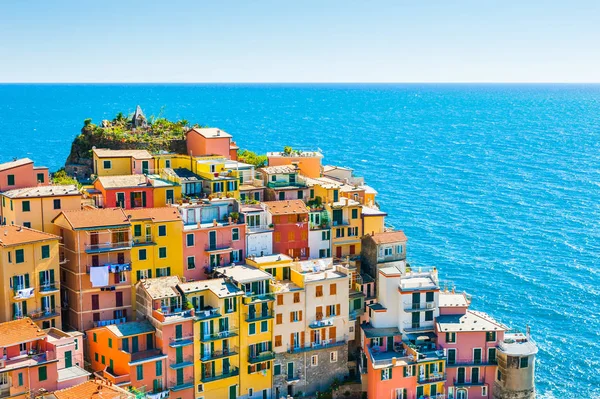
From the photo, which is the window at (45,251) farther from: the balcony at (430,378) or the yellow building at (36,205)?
the balcony at (430,378)

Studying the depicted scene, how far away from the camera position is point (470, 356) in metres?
76.2

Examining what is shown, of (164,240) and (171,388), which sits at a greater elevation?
(164,240)

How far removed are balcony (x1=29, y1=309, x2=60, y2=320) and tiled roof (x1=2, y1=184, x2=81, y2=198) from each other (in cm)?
1032

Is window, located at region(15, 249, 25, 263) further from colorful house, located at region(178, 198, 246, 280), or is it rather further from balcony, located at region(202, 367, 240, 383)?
balcony, located at region(202, 367, 240, 383)

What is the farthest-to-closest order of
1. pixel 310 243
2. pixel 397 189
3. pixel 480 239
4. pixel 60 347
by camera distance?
pixel 397 189, pixel 480 239, pixel 310 243, pixel 60 347

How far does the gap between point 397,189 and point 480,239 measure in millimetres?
36577

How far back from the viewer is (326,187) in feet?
283

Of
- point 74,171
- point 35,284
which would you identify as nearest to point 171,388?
point 35,284

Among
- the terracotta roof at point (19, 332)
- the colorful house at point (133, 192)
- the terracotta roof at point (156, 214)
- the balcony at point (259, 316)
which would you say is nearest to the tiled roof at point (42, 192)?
the colorful house at point (133, 192)

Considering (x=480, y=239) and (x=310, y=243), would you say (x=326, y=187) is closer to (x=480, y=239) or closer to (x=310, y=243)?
(x=310, y=243)

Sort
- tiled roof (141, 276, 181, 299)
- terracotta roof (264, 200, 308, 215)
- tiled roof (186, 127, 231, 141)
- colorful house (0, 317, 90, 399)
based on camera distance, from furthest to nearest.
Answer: tiled roof (186, 127, 231, 141)
terracotta roof (264, 200, 308, 215)
tiled roof (141, 276, 181, 299)
colorful house (0, 317, 90, 399)

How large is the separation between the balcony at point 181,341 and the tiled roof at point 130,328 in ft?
6.17

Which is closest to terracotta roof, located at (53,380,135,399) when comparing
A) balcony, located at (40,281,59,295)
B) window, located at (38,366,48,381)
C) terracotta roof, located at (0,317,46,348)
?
window, located at (38,366,48,381)

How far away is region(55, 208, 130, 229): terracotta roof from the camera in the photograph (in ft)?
232
